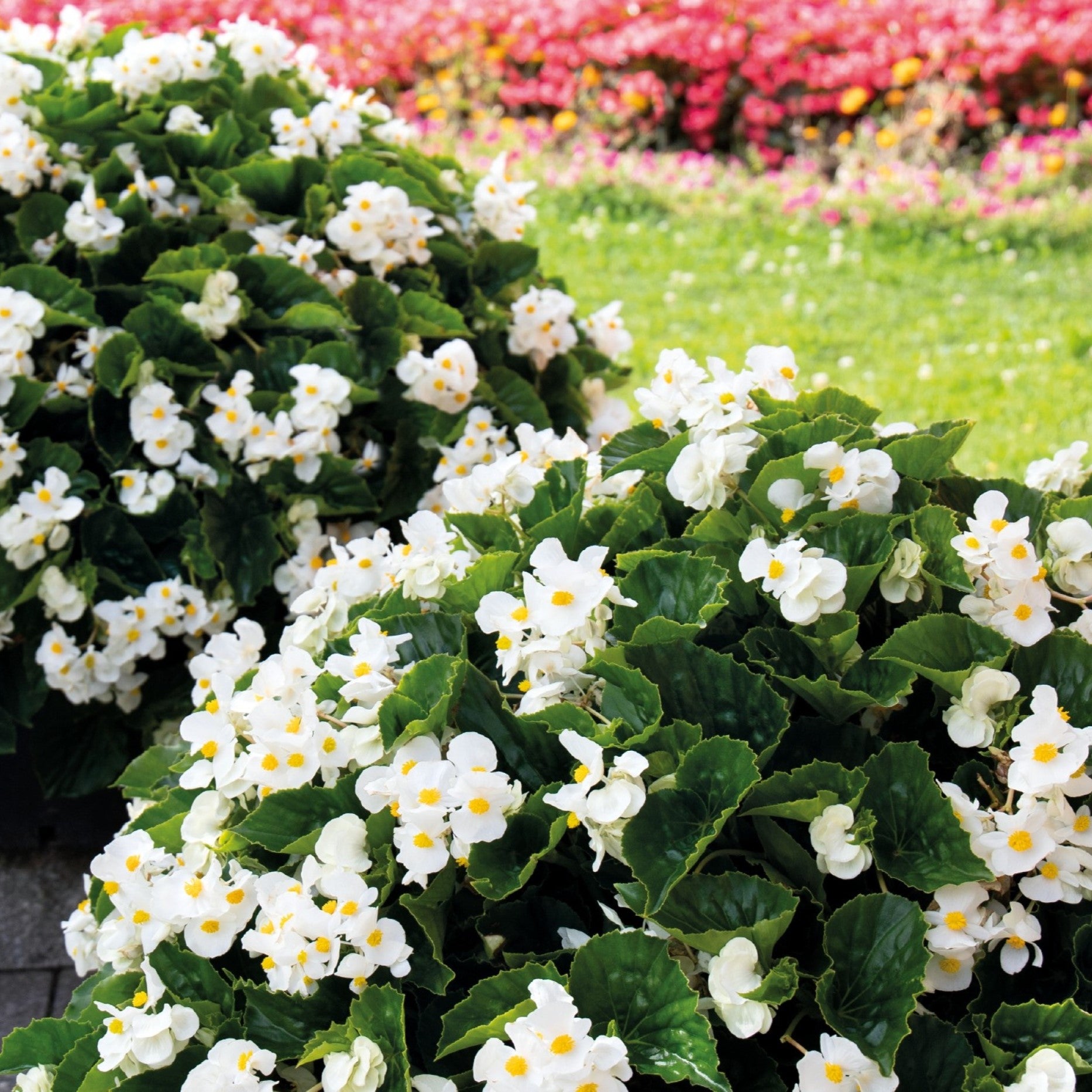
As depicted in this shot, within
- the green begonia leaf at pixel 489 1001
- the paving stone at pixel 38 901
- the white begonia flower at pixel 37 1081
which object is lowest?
the paving stone at pixel 38 901

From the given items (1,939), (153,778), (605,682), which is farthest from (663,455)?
(1,939)

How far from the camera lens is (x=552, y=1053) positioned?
108 cm

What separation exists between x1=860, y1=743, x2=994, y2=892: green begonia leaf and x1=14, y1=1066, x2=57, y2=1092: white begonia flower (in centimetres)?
90

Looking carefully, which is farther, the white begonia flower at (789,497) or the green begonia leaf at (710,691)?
the white begonia flower at (789,497)

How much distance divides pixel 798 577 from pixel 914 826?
0.88ft

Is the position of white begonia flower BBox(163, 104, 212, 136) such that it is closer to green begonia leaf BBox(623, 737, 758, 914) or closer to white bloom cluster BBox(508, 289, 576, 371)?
white bloom cluster BBox(508, 289, 576, 371)

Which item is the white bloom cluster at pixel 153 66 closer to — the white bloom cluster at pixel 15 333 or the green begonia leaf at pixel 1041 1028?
the white bloom cluster at pixel 15 333

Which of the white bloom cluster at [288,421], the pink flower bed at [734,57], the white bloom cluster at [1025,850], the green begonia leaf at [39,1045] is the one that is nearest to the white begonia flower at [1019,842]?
the white bloom cluster at [1025,850]

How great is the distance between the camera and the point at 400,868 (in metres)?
1.32

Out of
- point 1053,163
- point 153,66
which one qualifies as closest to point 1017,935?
point 153,66

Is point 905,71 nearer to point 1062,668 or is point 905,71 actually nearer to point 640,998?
point 1062,668

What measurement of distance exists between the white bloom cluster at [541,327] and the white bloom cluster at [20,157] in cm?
102

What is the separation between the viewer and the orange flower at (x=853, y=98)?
811cm

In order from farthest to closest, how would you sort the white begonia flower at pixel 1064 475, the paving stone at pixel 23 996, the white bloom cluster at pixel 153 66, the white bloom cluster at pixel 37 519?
the white bloom cluster at pixel 153 66, the paving stone at pixel 23 996, the white bloom cluster at pixel 37 519, the white begonia flower at pixel 1064 475
